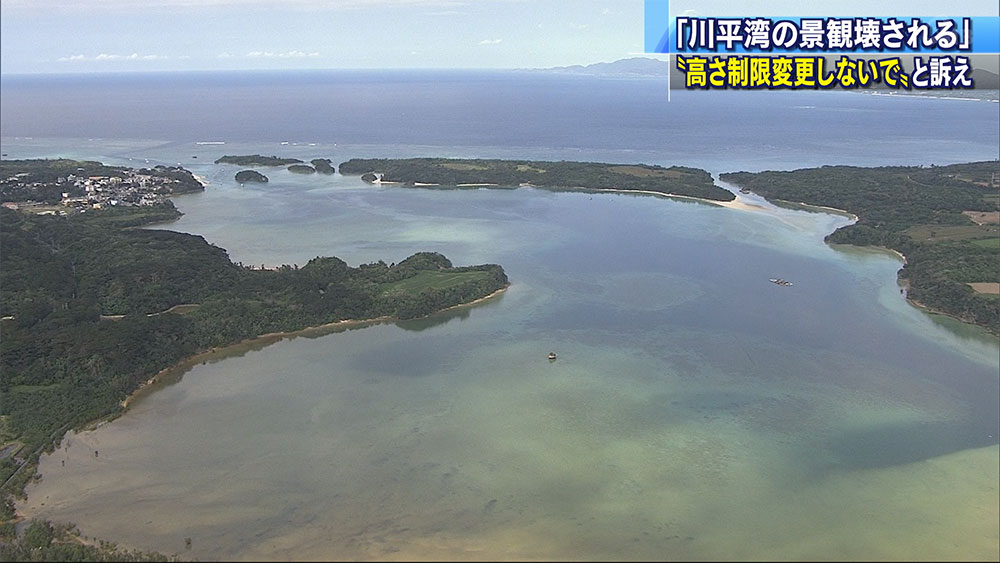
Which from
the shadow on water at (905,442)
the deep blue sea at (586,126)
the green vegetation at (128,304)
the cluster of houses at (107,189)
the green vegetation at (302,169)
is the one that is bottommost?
the shadow on water at (905,442)

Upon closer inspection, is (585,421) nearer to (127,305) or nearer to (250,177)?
(127,305)

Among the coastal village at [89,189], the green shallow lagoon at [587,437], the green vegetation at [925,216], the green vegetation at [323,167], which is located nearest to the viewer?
the green shallow lagoon at [587,437]

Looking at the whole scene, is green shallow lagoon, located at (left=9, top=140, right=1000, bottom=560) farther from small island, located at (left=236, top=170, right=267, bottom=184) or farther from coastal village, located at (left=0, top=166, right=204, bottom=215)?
small island, located at (left=236, top=170, right=267, bottom=184)

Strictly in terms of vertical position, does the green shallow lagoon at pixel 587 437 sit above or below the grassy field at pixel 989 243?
below

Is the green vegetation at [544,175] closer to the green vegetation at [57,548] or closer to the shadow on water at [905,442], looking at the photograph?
the shadow on water at [905,442]

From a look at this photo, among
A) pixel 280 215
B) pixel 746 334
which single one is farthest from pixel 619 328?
pixel 280 215

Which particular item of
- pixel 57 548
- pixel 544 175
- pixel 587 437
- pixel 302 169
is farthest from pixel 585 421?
pixel 302 169
